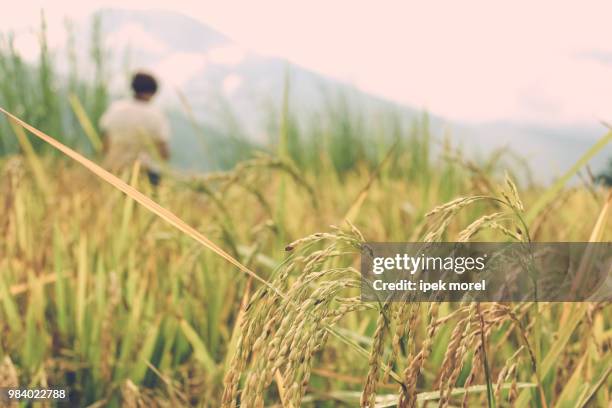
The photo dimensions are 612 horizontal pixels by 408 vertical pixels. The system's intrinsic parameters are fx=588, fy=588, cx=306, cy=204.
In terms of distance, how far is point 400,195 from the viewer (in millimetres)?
2418

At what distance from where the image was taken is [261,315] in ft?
1.94

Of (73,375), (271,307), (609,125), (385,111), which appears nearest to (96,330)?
(73,375)

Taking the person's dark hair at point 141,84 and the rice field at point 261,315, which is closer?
the rice field at point 261,315

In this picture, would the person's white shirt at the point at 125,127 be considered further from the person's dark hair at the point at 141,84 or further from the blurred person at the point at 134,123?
the person's dark hair at the point at 141,84

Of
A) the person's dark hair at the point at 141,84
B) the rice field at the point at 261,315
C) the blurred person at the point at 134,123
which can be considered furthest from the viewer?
the person's dark hair at the point at 141,84

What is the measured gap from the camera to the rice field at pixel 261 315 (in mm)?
586

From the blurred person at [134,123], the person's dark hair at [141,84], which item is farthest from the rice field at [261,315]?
the person's dark hair at [141,84]

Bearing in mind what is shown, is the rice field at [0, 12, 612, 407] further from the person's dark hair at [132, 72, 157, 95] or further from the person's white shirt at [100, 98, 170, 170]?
the person's dark hair at [132, 72, 157, 95]

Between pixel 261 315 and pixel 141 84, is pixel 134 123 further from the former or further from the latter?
pixel 261 315

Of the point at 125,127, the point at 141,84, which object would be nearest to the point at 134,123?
the point at 125,127

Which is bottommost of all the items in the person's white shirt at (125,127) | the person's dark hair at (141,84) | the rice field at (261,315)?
the rice field at (261,315)

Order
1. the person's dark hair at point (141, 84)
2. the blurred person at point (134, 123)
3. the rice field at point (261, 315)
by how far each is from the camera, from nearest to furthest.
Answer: the rice field at point (261, 315), the blurred person at point (134, 123), the person's dark hair at point (141, 84)

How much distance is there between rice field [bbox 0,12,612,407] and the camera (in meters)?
0.59

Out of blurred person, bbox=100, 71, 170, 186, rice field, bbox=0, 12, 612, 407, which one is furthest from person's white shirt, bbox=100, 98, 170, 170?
rice field, bbox=0, 12, 612, 407
